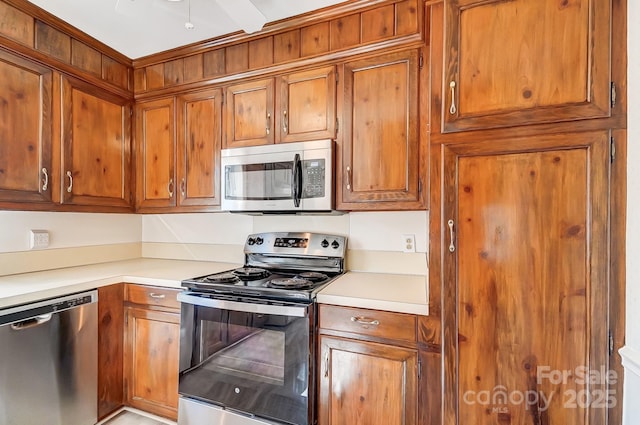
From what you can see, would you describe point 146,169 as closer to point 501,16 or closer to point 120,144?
point 120,144

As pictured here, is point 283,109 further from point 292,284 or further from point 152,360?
point 152,360

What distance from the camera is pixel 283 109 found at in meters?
1.90

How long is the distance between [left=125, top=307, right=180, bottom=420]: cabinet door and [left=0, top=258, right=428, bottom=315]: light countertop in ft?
0.77

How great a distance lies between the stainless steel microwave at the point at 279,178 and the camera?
177 centimetres

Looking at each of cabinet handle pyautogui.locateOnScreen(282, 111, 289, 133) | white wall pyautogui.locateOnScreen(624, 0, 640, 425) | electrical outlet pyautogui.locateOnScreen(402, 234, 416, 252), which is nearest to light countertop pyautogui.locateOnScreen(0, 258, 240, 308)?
cabinet handle pyautogui.locateOnScreen(282, 111, 289, 133)

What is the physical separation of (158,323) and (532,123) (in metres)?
2.15

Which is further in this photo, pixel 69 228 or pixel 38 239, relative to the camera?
pixel 69 228

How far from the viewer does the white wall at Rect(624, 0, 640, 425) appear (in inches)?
38.5

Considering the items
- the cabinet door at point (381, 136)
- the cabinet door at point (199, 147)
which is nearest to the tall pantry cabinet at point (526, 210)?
the cabinet door at point (381, 136)

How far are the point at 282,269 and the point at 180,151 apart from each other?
3.71 ft

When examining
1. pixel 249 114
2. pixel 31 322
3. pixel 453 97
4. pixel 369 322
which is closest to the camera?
pixel 453 97

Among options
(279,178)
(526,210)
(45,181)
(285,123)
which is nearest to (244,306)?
(279,178)

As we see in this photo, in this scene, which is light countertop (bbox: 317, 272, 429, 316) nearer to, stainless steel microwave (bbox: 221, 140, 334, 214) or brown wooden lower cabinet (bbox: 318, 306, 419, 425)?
brown wooden lower cabinet (bbox: 318, 306, 419, 425)

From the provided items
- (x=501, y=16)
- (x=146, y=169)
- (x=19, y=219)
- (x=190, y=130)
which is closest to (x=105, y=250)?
(x=19, y=219)
